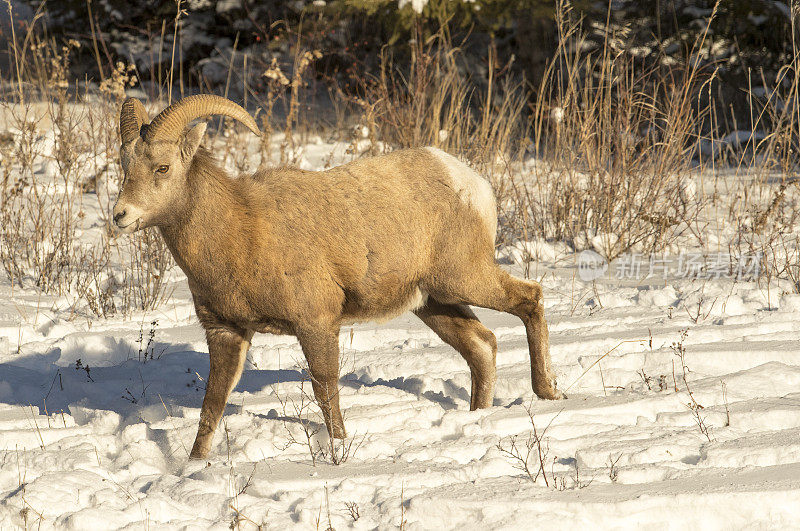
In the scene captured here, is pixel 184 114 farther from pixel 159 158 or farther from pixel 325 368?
pixel 325 368

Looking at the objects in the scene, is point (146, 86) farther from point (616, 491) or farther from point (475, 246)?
point (616, 491)

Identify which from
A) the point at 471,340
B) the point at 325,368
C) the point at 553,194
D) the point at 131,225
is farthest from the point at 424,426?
the point at 553,194

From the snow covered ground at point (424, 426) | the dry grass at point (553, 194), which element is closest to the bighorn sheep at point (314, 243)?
the snow covered ground at point (424, 426)

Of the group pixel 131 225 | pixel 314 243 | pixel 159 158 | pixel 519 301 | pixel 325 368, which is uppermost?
pixel 159 158

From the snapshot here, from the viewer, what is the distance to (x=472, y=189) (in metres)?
4.71

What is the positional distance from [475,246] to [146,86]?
13267mm

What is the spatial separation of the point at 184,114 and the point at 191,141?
13cm

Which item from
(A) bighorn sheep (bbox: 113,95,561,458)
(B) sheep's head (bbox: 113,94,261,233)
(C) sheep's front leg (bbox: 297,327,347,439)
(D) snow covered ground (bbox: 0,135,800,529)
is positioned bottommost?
(D) snow covered ground (bbox: 0,135,800,529)

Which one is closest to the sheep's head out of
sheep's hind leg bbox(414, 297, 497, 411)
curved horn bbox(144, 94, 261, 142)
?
curved horn bbox(144, 94, 261, 142)

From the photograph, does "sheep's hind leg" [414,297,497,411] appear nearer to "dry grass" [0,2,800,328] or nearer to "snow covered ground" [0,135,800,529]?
"snow covered ground" [0,135,800,529]

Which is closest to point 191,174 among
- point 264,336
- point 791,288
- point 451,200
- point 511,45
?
point 451,200

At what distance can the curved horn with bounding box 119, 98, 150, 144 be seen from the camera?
13.1ft

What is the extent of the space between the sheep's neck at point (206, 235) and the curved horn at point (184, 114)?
0.83ft

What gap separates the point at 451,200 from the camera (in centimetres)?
459
